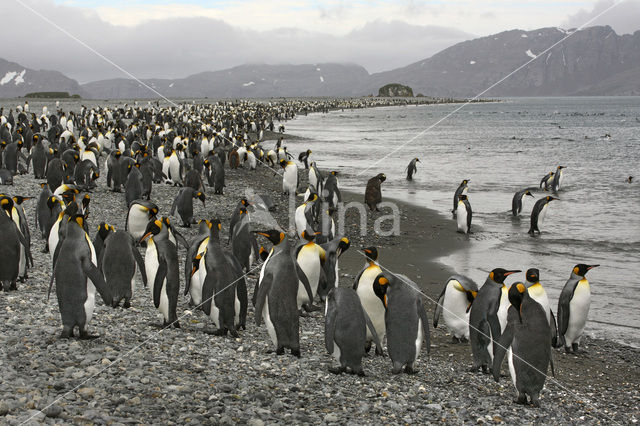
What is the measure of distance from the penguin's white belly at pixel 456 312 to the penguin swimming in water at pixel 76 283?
Result: 3.78 m

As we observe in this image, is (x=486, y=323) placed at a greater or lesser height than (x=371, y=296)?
lesser

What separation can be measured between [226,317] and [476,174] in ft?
65.6

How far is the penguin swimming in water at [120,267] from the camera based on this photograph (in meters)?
6.64

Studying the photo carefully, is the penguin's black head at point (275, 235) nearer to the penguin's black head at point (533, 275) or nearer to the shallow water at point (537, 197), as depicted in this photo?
the penguin's black head at point (533, 275)

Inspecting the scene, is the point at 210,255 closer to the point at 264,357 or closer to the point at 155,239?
the point at 155,239

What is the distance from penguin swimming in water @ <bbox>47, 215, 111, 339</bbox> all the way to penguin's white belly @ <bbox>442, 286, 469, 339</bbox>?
149 inches

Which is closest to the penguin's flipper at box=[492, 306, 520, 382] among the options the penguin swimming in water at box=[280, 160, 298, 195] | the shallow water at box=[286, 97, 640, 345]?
the shallow water at box=[286, 97, 640, 345]

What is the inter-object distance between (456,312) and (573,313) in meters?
1.36

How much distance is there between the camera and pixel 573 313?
6.80 metres

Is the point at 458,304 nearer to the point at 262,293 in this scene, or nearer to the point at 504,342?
the point at 504,342

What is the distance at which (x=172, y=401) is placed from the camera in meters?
4.38

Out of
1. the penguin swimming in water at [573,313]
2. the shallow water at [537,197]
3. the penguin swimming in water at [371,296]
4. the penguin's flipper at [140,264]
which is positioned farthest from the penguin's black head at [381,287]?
the shallow water at [537,197]

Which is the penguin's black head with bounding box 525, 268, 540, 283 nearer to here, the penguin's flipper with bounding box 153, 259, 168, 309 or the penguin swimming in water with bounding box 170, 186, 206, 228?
the penguin's flipper with bounding box 153, 259, 168, 309

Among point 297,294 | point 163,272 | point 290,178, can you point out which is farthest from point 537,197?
point 163,272
